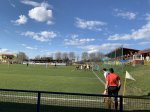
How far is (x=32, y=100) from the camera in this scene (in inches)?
406

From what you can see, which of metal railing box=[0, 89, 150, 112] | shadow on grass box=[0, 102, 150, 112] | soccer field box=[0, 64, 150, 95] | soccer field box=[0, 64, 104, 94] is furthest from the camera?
soccer field box=[0, 64, 104, 94]

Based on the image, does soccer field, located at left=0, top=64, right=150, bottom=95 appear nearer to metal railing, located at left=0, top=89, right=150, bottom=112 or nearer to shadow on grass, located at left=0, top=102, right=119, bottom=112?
shadow on grass, located at left=0, top=102, right=119, bottom=112

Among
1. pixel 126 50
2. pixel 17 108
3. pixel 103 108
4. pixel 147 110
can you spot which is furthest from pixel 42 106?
pixel 126 50

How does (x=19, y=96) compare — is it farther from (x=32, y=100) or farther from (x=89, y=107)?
(x=89, y=107)

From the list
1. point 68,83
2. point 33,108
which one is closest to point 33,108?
point 33,108

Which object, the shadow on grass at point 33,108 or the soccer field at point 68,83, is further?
the soccer field at point 68,83

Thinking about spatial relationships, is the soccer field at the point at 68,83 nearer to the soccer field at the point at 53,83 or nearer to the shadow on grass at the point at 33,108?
the soccer field at the point at 53,83

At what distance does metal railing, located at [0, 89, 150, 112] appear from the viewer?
8.39 metres

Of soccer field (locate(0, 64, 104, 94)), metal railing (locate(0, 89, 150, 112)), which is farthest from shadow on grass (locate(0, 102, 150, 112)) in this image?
soccer field (locate(0, 64, 104, 94))

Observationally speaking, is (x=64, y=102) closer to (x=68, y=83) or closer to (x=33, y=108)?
(x=33, y=108)

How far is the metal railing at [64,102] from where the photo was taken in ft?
27.5

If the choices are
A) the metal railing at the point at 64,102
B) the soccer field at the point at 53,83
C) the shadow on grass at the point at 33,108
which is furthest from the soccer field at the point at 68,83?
the metal railing at the point at 64,102

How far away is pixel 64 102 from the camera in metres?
9.96

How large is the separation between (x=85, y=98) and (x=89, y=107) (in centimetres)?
45
